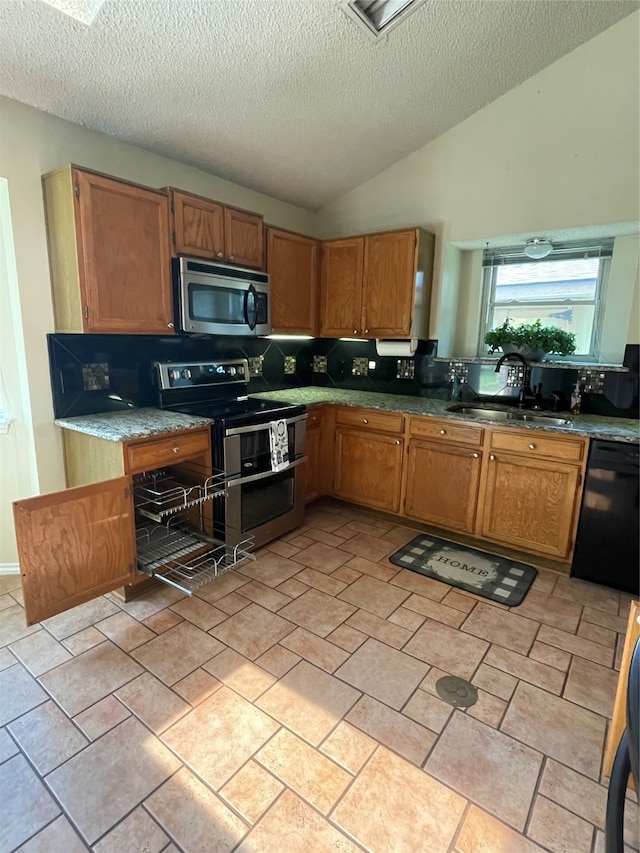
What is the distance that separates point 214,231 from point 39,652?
245cm

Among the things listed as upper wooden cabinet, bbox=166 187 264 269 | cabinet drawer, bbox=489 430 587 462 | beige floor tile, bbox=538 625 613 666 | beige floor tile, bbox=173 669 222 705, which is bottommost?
beige floor tile, bbox=538 625 613 666

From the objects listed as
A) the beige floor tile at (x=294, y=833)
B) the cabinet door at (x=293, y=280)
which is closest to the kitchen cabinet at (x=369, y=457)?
the cabinet door at (x=293, y=280)

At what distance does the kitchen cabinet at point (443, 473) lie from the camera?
2969 mm

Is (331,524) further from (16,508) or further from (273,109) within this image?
(273,109)

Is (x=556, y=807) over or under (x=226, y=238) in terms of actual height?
under

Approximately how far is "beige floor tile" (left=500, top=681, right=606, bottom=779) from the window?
7.71 ft

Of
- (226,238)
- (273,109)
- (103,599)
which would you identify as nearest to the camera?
(103,599)

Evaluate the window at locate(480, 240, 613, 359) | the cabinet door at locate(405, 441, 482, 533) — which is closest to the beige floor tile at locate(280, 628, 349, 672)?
the cabinet door at locate(405, 441, 482, 533)

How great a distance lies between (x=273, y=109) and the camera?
2645 mm

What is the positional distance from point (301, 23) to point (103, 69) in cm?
95

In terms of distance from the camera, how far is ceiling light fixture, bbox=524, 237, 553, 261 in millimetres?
3158

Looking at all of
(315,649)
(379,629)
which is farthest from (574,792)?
(315,649)

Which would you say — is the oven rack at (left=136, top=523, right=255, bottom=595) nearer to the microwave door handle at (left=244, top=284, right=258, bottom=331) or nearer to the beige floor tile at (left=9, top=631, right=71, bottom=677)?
the beige floor tile at (left=9, top=631, right=71, bottom=677)

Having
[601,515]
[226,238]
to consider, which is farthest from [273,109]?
[601,515]
